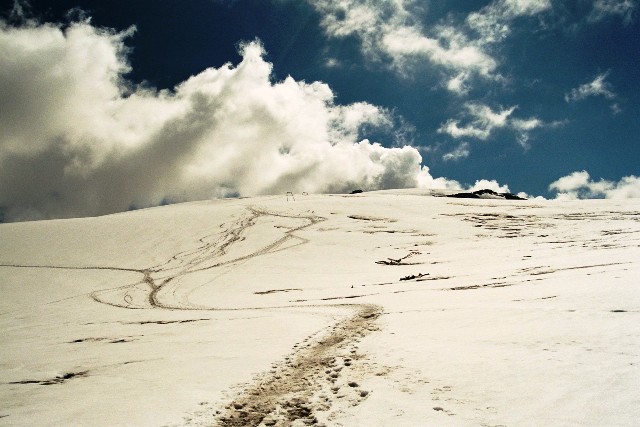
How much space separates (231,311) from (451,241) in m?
15.3

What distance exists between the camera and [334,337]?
25.9 ft

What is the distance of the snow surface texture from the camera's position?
4.65 m

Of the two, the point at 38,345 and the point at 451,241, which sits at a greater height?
the point at 451,241

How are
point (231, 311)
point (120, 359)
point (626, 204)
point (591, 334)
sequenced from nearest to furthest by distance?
point (591, 334)
point (120, 359)
point (231, 311)
point (626, 204)

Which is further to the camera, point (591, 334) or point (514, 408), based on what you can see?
Result: point (591, 334)

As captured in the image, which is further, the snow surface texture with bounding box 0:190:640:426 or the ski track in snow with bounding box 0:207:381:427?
the ski track in snow with bounding box 0:207:381:427

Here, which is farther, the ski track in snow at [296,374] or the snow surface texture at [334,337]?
the ski track in snow at [296,374]

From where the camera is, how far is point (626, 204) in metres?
30.0

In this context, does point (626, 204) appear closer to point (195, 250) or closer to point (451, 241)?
point (451, 241)

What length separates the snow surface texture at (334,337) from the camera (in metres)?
4.65

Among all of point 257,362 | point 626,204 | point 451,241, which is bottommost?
point 257,362

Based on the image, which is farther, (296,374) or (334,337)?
(334,337)

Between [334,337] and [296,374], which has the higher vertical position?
[334,337]

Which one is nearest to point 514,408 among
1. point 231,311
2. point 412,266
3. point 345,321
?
point 345,321
